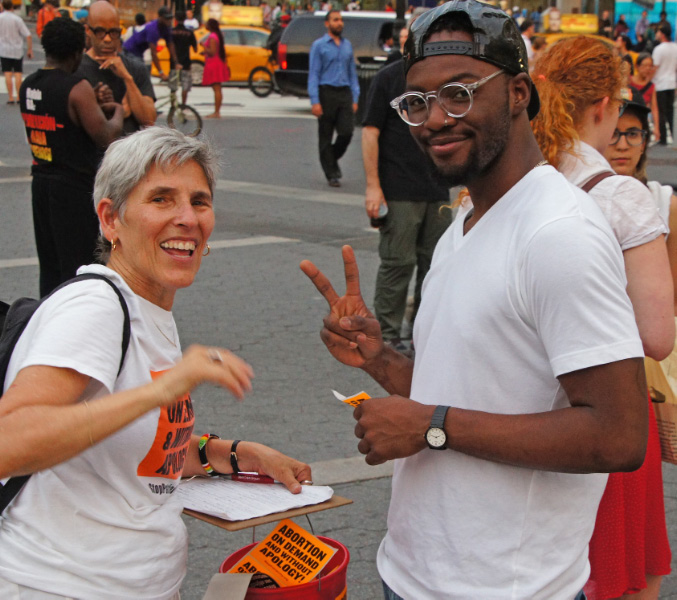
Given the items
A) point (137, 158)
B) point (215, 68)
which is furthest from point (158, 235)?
point (215, 68)

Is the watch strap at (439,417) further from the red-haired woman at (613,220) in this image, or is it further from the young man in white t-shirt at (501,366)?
the red-haired woman at (613,220)

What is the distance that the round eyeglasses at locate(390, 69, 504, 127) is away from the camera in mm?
1786

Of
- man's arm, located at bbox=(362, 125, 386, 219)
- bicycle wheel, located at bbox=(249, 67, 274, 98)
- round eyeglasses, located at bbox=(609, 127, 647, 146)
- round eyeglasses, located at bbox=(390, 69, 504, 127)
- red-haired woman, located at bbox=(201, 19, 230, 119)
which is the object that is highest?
round eyeglasses, located at bbox=(390, 69, 504, 127)

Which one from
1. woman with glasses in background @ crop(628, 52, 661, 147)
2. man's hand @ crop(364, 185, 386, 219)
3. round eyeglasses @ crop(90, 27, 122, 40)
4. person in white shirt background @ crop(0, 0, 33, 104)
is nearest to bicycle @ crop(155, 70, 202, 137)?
person in white shirt background @ crop(0, 0, 33, 104)

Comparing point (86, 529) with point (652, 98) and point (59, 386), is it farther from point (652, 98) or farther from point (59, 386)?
point (652, 98)

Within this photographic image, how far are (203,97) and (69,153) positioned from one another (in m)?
19.0

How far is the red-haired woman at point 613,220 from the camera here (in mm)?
2357

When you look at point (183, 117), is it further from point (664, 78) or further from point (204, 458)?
point (204, 458)

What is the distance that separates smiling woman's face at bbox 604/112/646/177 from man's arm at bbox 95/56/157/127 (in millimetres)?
3570

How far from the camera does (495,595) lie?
174cm

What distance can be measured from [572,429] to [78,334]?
36.4 inches

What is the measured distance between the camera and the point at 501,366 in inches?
67.9

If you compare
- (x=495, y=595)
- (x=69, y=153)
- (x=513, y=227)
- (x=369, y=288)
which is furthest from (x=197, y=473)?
(x=369, y=288)

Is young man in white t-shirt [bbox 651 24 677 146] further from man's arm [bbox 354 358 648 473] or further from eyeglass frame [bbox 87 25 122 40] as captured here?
man's arm [bbox 354 358 648 473]
